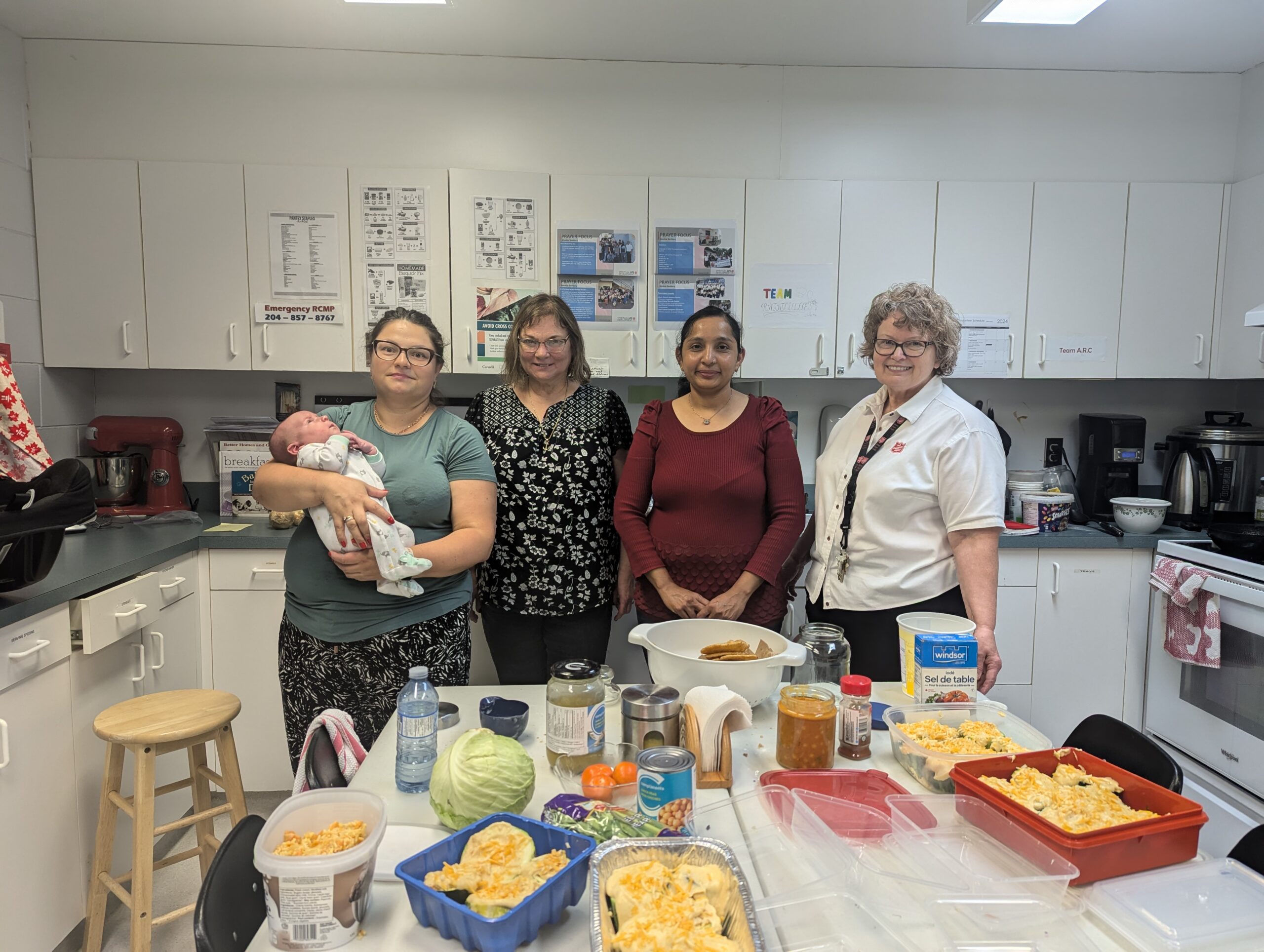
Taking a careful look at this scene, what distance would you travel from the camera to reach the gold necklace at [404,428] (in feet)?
6.27

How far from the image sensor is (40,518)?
1724 millimetres

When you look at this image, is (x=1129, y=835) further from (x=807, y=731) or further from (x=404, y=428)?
(x=404, y=428)

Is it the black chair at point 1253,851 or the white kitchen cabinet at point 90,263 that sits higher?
the white kitchen cabinet at point 90,263

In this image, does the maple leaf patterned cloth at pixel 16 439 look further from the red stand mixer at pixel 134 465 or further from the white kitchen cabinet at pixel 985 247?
the white kitchen cabinet at pixel 985 247

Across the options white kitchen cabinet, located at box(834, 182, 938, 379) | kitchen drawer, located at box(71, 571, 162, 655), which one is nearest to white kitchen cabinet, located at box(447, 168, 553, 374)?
white kitchen cabinet, located at box(834, 182, 938, 379)

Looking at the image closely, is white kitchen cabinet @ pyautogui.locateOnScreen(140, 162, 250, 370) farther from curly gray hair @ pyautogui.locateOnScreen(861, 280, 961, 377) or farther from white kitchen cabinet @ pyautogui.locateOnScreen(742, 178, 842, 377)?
curly gray hair @ pyautogui.locateOnScreen(861, 280, 961, 377)

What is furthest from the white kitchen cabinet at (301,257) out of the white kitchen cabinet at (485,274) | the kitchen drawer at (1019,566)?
the kitchen drawer at (1019,566)

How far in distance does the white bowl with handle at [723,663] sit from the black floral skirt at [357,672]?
21.7 inches

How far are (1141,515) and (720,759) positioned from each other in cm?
244

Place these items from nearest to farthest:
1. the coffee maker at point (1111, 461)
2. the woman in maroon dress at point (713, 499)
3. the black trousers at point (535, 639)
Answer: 1. the woman in maroon dress at point (713, 499)
2. the black trousers at point (535, 639)
3. the coffee maker at point (1111, 461)

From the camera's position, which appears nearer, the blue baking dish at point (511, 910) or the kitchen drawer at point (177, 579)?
the blue baking dish at point (511, 910)

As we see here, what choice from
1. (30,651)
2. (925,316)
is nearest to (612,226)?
(925,316)

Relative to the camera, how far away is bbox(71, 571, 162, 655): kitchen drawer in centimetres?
201

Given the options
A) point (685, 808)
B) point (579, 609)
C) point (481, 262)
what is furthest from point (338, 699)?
point (481, 262)
